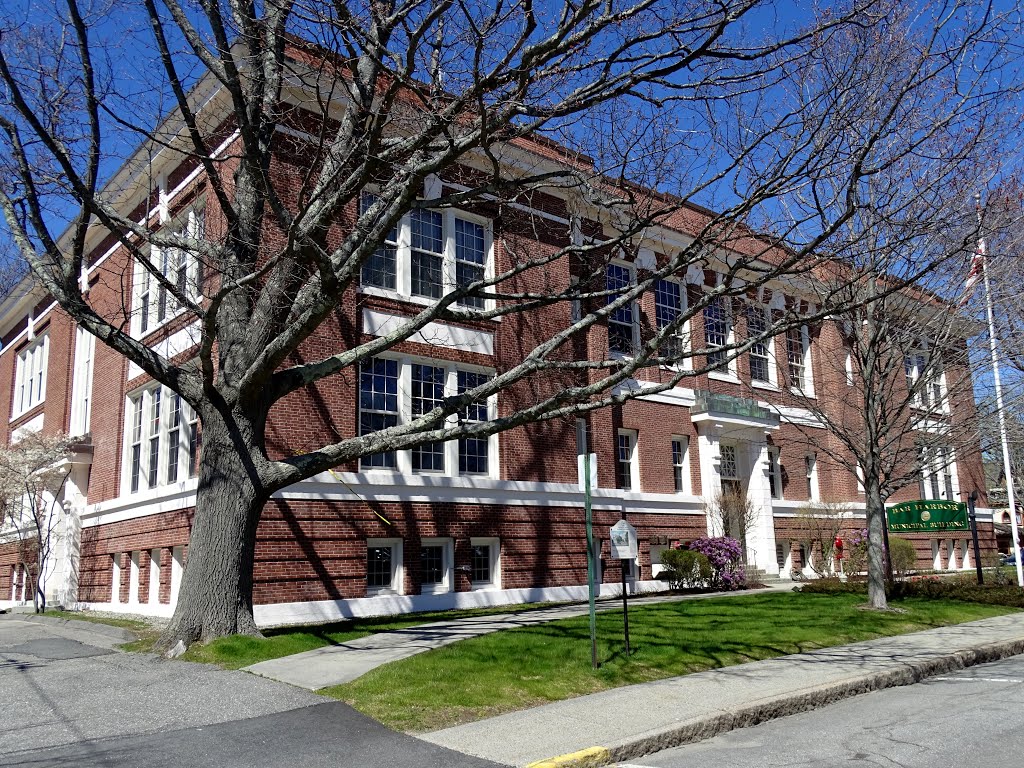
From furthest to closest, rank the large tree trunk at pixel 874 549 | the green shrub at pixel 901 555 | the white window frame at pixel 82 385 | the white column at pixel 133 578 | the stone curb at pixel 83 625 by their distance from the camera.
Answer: the green shrub at pixel 901 555 < the white window frame at pixel 82 385 < the white column at pixel 133 578 < the large tree trunk at pixel 874 549 < the stone curb at pixel 83 625

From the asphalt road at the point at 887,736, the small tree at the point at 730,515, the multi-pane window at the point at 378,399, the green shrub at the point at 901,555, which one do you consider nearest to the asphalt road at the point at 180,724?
the asphalt road at the point at 887,736

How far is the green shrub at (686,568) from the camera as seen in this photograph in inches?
845

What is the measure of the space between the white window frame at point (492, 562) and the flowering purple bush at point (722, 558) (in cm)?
567

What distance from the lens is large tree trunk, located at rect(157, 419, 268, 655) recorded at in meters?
11.4

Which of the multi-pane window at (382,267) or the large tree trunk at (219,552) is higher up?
the multi-pane window at (382,267)

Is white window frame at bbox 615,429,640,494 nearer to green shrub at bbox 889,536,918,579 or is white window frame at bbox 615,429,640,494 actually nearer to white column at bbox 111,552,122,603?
green shrub at bbox 889,536,918,579

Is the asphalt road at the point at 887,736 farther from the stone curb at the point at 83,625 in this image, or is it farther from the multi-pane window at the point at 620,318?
the multi-pane window at the point at 620,318

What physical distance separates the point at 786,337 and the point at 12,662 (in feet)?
72.4

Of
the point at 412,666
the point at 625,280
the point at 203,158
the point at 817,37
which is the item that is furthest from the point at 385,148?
the point at 625,280

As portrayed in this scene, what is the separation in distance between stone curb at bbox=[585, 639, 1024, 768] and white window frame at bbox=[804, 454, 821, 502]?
16.0 meters

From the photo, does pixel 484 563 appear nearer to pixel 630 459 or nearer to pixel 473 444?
pixel 473 444

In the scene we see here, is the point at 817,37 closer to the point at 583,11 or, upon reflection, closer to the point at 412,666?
the point at 583,11

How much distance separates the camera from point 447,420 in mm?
17203

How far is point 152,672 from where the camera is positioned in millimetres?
10078
